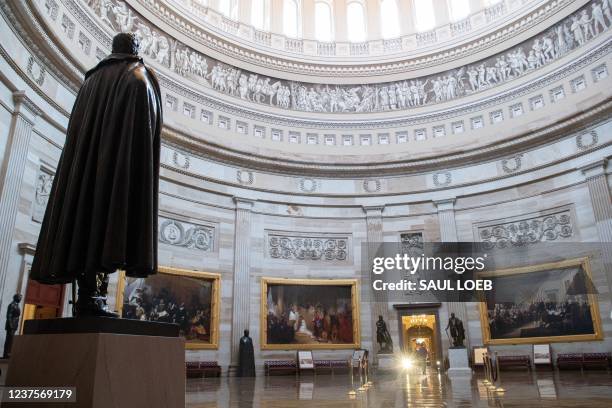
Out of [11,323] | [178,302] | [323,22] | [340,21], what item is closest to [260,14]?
[323,22]

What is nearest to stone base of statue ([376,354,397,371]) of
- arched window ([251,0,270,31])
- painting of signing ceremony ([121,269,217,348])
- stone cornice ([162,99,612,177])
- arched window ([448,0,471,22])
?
painting of signing ceremony ([121,269,217,348])

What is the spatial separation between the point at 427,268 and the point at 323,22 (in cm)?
1572

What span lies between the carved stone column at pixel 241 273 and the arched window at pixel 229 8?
10.8 metres

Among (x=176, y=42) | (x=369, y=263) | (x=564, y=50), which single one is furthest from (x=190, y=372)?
(x=564, y=50)

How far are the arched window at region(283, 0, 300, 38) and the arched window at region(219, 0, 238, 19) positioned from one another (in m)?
2.97

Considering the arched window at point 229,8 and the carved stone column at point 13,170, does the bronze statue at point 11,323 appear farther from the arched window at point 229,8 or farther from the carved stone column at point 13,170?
the arched window at point 229,8

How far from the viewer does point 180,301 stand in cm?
1850

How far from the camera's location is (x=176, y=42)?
21688 millimetres

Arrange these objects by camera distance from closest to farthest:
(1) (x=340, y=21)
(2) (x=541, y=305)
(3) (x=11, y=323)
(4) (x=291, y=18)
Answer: (3) (x=11, y=323)
(2) (x=541, y=305)
(4) (x=291, y=18)
(1) (x=340, y=21)

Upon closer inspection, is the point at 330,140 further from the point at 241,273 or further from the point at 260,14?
the point at 241,273

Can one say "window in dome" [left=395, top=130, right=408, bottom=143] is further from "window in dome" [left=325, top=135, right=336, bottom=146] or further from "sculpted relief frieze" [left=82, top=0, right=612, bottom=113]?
"window in dome" [left=325, top=135, right=336, bottom=146]

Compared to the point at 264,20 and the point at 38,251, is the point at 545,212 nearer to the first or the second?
the point at 264,20

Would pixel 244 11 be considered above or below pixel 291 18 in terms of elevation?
below

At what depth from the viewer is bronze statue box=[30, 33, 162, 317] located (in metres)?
3.39
